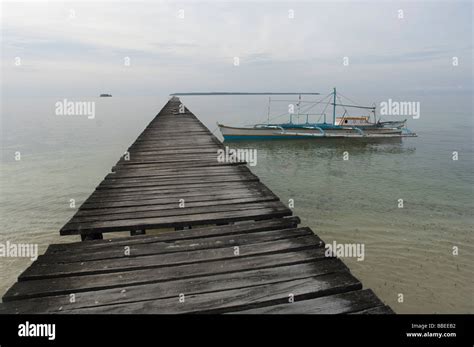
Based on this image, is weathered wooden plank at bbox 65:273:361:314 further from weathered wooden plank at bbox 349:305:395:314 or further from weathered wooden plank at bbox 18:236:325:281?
weathered wooden plank at bbox 18:236:325:281

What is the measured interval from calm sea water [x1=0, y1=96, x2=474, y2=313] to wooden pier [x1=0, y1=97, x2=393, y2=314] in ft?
18.1

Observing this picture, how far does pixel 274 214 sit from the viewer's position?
4.71 metres

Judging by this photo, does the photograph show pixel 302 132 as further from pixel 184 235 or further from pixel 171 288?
pixel 171 288

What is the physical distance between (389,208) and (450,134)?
34.9 metres

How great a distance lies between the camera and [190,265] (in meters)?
3.43

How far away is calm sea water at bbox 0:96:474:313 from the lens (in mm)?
8656

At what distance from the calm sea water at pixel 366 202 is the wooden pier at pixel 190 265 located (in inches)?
217

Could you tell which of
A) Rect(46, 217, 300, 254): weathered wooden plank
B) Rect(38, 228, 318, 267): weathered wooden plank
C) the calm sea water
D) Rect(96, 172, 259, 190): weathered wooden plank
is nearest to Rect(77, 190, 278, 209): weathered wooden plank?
Rect(96, 172, 259, 190): weathered wooden plank

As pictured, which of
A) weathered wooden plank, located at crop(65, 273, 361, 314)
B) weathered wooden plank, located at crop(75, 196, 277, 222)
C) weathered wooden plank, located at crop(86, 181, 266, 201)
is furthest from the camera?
weathered wooden plank, located at crop(86, 181, 266, 201)

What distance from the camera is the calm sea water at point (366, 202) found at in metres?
8.66

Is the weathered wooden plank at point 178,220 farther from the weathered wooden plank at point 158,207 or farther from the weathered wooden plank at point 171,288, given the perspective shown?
the weathered wooden plank at point 171,288

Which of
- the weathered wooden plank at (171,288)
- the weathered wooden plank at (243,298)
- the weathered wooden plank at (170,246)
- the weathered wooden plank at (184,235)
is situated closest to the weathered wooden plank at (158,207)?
the weathered wooden plank at (184,235)
